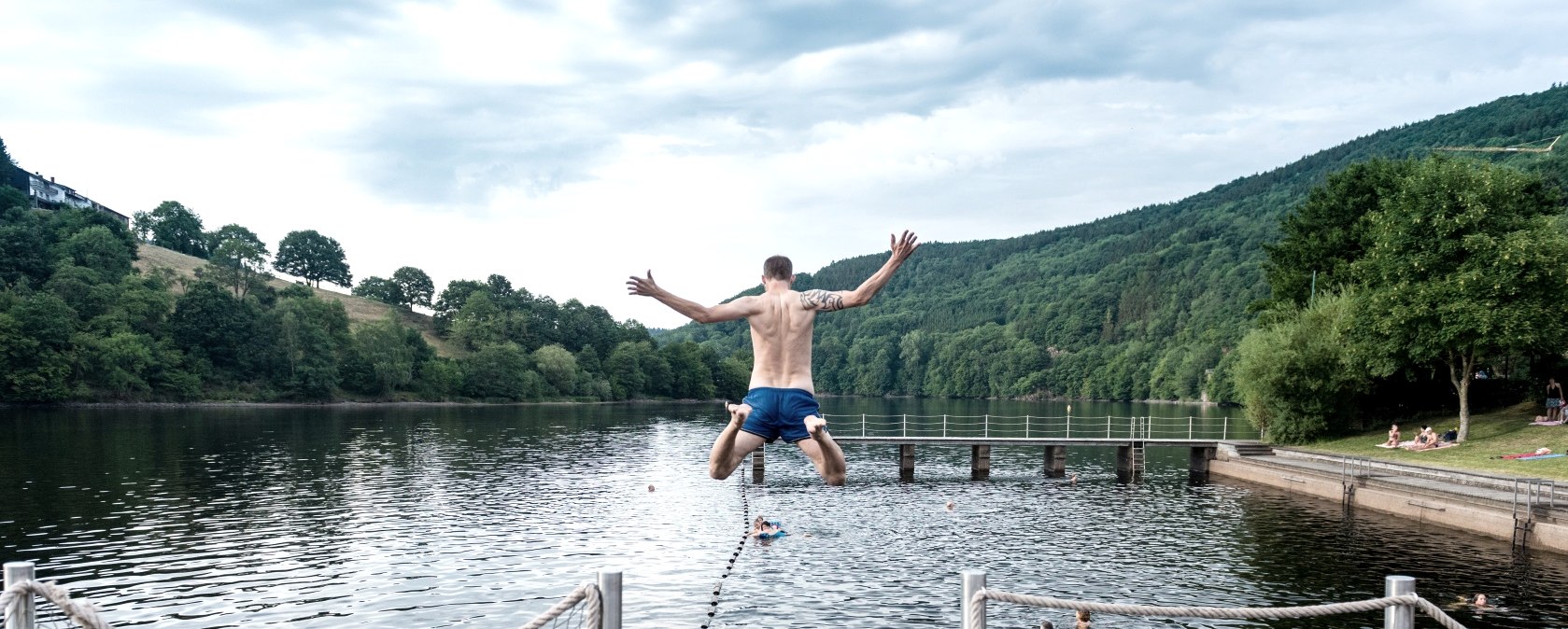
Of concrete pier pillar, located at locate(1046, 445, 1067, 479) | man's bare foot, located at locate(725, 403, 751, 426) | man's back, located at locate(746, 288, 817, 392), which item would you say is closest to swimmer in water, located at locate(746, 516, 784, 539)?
concrete pier pillar, located at locate(1046, 445, 1067, 479)

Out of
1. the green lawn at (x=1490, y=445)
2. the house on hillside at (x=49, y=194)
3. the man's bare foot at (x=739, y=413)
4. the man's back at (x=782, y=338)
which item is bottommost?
the green lawn at (x=1490, y=445)

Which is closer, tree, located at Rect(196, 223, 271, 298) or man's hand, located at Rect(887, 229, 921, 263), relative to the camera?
man's hand, located at Rect(887, 229, 921, 263)

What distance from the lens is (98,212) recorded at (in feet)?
531

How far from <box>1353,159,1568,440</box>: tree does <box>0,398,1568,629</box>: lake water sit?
1054 cm

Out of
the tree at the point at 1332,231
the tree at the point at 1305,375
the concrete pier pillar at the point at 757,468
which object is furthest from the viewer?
the tree at the point at 1332,231

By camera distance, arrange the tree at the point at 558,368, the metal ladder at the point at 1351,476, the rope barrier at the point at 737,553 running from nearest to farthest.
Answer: the rope barrier at the point at 737,553
the metal ladder at the point at 1351,476
the tree at the point at 558,368

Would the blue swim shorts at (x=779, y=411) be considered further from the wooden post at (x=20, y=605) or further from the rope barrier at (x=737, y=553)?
the rope barrier at (x=737, y=553)

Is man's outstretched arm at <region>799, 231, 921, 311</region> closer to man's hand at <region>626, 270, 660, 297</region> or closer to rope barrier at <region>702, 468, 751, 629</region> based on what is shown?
man's hand at <region>626, 270, 660, 297</region>

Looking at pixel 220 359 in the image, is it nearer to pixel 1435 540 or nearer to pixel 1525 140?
pixel 1435 540

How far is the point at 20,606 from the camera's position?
25.1 ft

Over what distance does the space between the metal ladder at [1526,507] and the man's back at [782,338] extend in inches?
1357

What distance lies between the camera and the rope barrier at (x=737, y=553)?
27.5 meters

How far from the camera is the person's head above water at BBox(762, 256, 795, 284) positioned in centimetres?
1035

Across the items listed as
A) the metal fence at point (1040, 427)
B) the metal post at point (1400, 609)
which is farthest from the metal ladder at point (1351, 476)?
the metal post at point (1400, 609)
